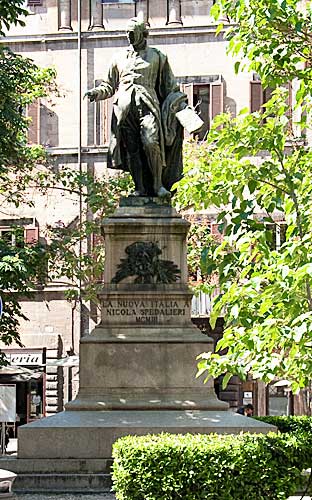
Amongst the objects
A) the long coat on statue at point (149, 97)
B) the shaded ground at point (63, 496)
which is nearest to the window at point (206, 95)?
the long coat on statue at point (149, 97)

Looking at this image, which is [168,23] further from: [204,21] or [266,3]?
[266,3]

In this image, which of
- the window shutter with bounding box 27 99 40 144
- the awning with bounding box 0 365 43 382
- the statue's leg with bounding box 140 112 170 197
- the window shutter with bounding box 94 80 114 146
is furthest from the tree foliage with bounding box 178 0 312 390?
the window shutter with bounding box 27 99 40 144

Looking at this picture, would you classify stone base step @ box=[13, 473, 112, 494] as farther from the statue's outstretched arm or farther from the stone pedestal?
the statue's outstretched arm

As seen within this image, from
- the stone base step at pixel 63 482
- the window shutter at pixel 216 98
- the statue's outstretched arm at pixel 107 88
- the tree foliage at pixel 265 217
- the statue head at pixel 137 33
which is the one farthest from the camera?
the window shutter at pixel 216 98

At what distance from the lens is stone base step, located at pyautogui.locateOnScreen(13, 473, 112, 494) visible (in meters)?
11.8

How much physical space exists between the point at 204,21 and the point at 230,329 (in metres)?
27.7

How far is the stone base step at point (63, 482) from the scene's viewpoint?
11.8 meters

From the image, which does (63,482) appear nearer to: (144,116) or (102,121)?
(144,116)

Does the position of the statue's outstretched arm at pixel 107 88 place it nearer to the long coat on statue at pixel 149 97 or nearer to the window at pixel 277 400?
the long coat on statue at pixel 149 97

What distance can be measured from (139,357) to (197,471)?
3970 mm

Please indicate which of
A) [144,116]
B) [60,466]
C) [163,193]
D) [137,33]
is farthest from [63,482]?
[137,33]

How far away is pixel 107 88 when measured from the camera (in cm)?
1520

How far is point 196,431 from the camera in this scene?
12391 mm

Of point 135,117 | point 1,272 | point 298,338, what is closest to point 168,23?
point 1,272
